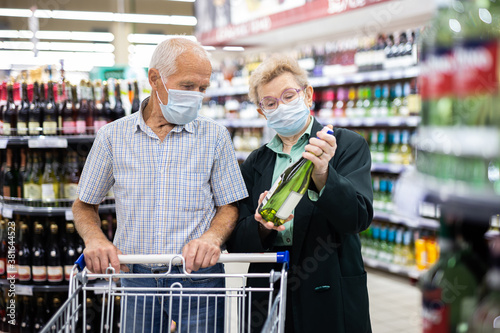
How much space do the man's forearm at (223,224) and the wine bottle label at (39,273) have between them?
237 cm

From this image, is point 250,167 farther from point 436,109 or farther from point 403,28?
point 403,28

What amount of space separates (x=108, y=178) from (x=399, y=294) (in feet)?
13.1

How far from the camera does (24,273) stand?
155 inches

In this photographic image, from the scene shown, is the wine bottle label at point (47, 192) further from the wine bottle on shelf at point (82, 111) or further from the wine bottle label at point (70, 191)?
the wine bottle on shelf at point (82, 111)

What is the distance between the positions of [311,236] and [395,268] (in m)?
4.07

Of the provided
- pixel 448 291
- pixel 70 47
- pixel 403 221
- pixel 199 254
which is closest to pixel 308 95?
pixel 199 254

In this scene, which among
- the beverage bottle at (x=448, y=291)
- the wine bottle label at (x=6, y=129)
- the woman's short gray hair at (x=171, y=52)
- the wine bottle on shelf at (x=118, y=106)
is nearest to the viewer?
the beverage bottle at (x=448, y=291)

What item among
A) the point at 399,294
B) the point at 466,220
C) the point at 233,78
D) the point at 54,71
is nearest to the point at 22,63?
the point at 233,78

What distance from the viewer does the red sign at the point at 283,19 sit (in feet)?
18.3

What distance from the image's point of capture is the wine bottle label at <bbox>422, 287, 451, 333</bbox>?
988mm

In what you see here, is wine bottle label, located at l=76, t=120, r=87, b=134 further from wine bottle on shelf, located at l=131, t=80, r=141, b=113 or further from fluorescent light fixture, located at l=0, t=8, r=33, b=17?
fluorescent light fixture, located at l=0, t=8, r=33, b=17

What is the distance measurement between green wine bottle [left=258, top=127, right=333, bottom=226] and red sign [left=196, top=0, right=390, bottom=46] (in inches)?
149

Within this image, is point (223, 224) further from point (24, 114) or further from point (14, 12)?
point (14, 12)

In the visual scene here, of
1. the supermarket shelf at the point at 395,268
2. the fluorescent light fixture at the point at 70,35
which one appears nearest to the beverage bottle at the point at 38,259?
the supermarket shelf at the point at 395,268
